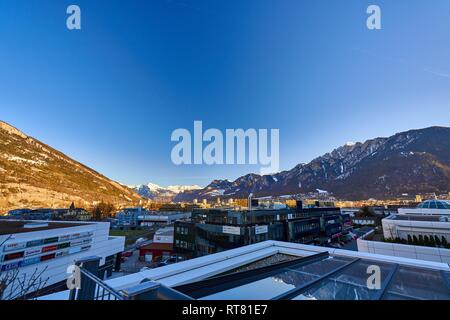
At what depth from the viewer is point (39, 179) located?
12200 centimetres

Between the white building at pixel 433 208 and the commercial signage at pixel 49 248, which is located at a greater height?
the white building at pixel 433 208

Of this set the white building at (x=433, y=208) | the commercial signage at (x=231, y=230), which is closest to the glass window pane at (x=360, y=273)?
the commercial signage at (x=231, y=230)

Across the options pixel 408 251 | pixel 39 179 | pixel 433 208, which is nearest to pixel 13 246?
pixel 408 251

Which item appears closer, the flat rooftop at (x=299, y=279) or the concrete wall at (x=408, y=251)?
the flat rooftop at (x=299, y=279)

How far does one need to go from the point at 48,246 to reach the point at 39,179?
132093 millimetres

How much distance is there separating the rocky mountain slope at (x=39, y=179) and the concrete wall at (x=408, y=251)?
127 metres

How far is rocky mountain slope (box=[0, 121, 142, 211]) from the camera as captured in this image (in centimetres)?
10236

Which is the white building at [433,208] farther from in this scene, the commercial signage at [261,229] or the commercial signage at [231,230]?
the commercial signage at [231,230]

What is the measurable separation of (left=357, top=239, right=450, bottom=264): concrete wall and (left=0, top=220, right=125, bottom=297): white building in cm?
2358

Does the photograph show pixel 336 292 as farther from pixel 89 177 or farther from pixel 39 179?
pixel 89 177

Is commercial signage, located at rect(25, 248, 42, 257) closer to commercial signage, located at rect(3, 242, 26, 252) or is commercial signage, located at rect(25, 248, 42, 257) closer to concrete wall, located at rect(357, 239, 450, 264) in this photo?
commercial signage, located at rect(3, 242, 26, 252)

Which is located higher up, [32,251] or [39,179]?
[39,179]

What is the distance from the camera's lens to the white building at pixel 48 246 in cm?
1884
